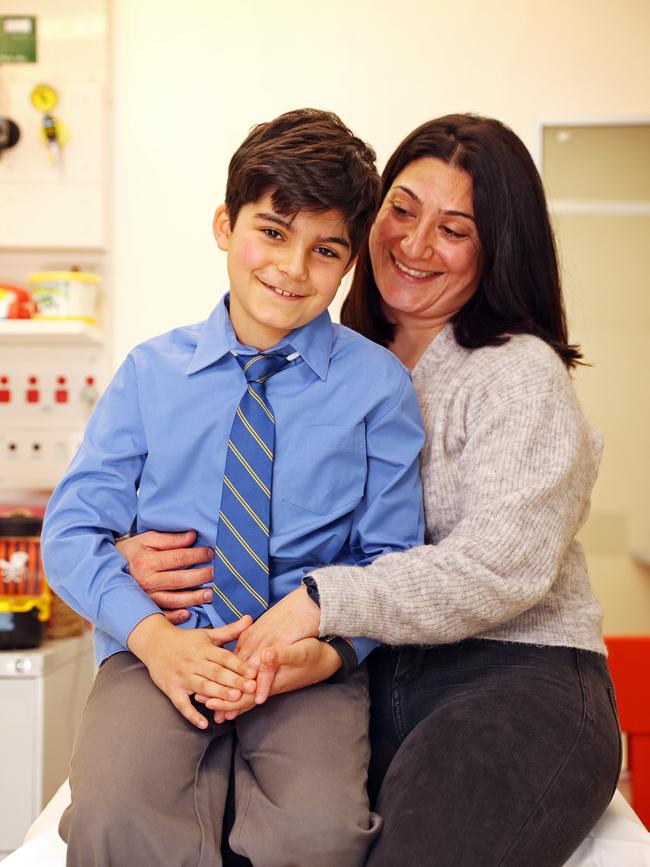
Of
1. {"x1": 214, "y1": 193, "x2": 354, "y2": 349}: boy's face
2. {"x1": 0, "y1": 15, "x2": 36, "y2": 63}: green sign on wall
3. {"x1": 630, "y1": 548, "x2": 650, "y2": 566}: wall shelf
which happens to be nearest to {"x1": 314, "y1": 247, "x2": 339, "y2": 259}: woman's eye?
{"x1": 214, "y1": 193, "x2": 354, "y2": 349}: boy's face

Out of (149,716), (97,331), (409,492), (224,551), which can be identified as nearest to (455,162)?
(409,492)

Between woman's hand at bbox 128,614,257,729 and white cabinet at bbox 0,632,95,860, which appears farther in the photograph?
white cabinet at bbox 0,632,95,860

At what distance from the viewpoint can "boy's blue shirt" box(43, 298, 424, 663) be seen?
4.64 feet

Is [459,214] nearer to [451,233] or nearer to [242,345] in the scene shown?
[451,233]

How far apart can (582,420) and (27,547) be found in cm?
159

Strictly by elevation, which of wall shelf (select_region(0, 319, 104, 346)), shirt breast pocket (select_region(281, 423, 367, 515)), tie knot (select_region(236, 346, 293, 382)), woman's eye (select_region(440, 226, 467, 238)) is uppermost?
woman's eye (select_region(440, 226, 467, 238))

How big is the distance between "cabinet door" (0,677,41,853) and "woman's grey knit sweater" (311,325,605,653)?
1338 mm

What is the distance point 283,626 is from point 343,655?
10cm

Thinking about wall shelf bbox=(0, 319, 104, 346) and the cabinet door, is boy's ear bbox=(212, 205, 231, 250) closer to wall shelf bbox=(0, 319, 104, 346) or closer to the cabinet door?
wall shelf bbox=(0, 319, 104, 346)

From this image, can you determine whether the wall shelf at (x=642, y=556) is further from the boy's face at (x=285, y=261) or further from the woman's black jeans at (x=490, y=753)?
the boy's face at (x=285, y=261)

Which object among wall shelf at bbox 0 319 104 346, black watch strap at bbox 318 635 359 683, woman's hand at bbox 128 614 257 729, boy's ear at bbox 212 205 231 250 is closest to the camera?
woman's hand at bbox 128 614 257 729

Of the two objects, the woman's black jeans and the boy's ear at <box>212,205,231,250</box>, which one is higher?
the boy's ear at <box>212,205,231,250</box>

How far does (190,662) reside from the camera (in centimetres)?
123

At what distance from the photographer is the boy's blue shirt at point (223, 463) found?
1414 mm
